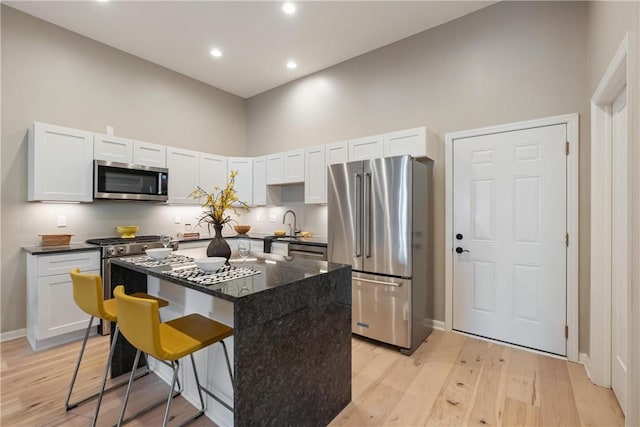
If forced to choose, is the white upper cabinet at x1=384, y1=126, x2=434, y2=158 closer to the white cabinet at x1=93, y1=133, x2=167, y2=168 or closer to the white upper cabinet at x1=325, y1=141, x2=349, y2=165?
the white upper cabinet at x1=325, y1=141, x2=349, y2=165

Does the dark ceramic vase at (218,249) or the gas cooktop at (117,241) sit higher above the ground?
the dark ceramic vase at (218,249)

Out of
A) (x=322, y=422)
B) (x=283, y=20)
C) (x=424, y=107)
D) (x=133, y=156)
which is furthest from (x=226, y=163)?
(x=322, y=422)

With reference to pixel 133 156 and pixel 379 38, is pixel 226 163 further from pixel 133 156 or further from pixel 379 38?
pixel 379 38

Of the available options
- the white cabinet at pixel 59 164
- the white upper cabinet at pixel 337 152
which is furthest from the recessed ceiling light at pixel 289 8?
the white cabinet at pixel 59 164

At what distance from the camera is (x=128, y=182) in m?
3.65

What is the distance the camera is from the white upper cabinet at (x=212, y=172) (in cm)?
453

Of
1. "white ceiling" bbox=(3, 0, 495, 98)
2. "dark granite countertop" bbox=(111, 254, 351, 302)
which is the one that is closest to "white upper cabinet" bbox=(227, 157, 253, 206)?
"white ceiling" bbox=(3, 0, 495, 98)

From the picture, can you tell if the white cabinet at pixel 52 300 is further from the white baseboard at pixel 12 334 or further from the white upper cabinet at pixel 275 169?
the white upper cabinet at pixel 275 169

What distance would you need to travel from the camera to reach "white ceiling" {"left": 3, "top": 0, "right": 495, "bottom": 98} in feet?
10.2

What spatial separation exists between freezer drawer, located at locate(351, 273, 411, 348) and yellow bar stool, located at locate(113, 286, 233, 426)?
65.8 inches

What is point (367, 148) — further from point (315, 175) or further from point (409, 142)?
point (315, 175)

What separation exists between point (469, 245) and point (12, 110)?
5.10 m

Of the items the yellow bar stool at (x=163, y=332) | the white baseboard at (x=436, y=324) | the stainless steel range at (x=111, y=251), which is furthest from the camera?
the white baseboard at (x=436, y=324)

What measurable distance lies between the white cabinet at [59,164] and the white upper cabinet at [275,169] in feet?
7.44
